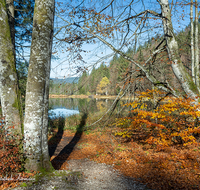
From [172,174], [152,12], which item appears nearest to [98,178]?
[172,174]

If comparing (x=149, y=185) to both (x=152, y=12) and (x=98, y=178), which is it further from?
(x=152, y=12)

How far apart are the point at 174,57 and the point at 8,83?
4.89 meters

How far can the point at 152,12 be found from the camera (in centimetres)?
482

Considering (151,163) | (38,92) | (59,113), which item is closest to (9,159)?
(38,92)

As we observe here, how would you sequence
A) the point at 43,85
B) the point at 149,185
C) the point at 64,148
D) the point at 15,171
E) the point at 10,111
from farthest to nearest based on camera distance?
1. the point at 64,148
2. the point at 149,185
3. the point at 10,111
4. the point at 43,85
5. the point at 15,171

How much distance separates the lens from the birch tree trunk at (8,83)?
3.42 metres

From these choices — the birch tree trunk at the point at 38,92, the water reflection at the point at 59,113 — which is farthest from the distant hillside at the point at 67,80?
the water reflection at the point at 59,113

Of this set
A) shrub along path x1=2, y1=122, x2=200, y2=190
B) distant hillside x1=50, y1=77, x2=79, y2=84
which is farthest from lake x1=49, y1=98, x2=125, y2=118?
→ distant hillside x1=50, y1=77, x2=79, y2=84

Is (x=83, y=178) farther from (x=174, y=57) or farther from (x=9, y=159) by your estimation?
(x=174, y=57)

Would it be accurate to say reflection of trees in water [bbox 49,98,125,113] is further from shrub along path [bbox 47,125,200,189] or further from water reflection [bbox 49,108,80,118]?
shrub along path [bbox 47,125,200,189]

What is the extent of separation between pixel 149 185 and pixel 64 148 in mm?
5175

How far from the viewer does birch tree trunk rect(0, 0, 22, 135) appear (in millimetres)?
3424

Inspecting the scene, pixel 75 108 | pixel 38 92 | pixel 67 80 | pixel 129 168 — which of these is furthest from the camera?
pixel 75 108

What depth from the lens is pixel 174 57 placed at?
4480mm
